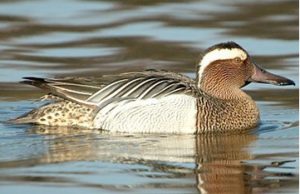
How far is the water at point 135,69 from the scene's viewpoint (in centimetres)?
1030

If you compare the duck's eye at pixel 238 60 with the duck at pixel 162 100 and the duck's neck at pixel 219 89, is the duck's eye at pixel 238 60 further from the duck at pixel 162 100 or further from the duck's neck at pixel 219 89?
the duck's neck at pixel 219 89

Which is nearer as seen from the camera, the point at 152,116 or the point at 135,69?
the point at 152,116

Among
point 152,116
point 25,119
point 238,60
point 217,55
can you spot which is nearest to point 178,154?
point 152,116

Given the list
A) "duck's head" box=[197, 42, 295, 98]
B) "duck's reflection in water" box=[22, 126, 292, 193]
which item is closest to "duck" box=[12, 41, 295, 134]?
"duck's head" box=[197, 42, 295, 98]

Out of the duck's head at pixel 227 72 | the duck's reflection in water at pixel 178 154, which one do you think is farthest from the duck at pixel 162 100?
the duck's reflection in water at pixel 178 154

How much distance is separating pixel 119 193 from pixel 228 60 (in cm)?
360

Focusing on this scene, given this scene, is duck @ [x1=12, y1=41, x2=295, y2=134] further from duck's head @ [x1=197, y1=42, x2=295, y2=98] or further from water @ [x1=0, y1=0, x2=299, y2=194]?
water @ [x1=0, y1=0, x2=299, y2=194]

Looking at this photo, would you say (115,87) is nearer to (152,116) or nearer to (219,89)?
(152,116)

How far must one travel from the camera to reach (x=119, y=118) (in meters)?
12.7

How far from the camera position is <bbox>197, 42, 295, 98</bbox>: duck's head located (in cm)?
1298

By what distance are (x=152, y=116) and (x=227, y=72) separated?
940 mm

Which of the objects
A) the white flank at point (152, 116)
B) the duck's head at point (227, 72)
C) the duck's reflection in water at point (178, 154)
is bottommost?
the duck's reflection in water at point (178, 154)

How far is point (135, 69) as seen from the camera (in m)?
15.3

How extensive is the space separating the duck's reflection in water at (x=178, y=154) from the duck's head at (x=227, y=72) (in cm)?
70
